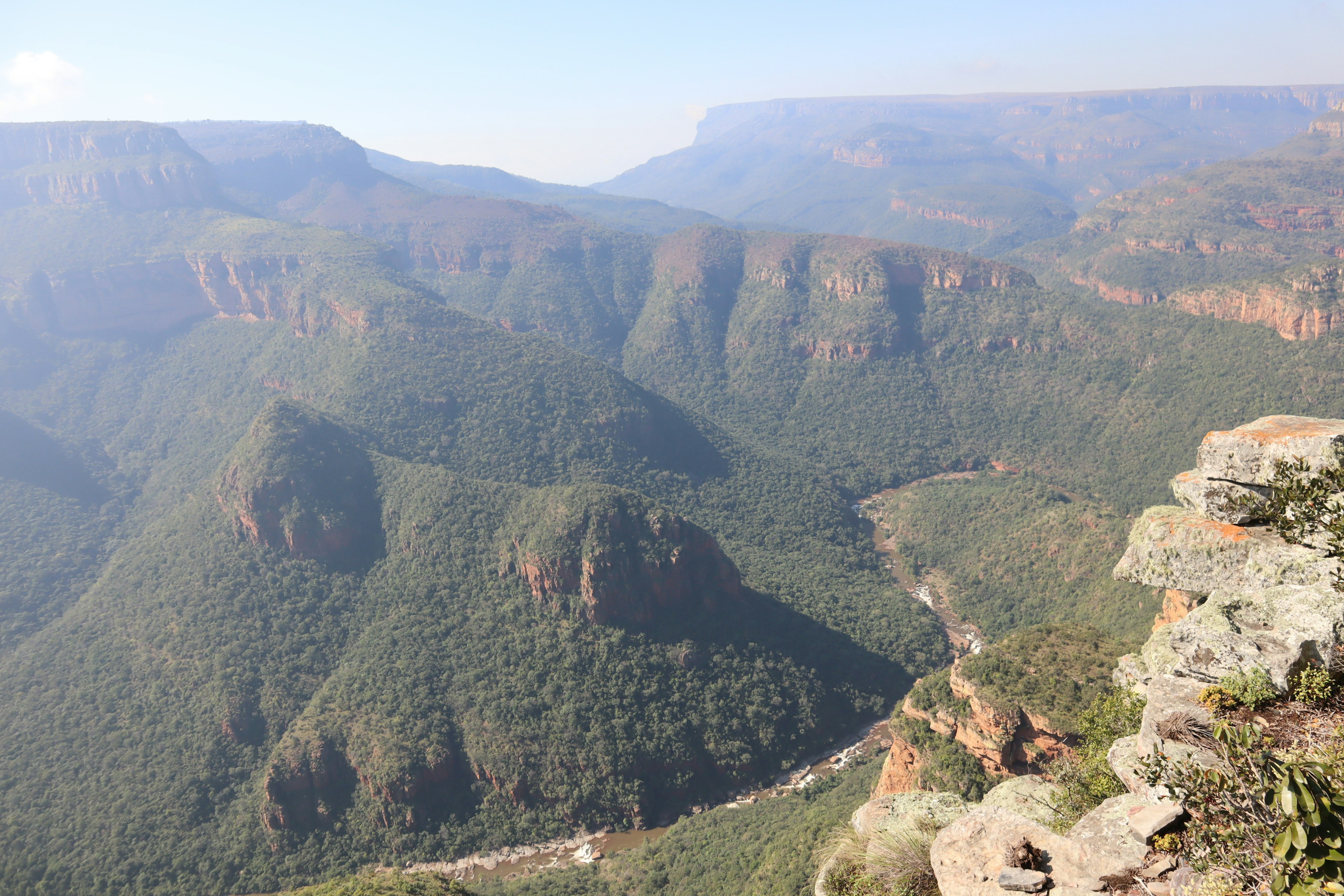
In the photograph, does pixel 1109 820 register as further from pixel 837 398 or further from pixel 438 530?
pixel 837 398

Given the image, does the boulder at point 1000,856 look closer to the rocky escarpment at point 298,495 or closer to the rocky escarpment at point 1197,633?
the rocky escarpment at point 1197,633

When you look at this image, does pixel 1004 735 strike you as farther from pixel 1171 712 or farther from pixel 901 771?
pixel 1171 712

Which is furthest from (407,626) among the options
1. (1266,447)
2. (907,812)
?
(1266,447)

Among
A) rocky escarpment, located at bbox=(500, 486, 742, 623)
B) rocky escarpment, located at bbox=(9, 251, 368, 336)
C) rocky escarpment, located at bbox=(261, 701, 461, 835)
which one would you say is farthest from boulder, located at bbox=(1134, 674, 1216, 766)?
rocky escarpment, located at bbox=(9, 251, 368, 336)

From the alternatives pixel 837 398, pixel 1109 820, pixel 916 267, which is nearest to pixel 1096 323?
pixel 916 267

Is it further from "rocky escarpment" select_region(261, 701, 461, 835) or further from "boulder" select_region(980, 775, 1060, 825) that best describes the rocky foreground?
"rocky escarpment" select_region(261, 701, 461, 835)
